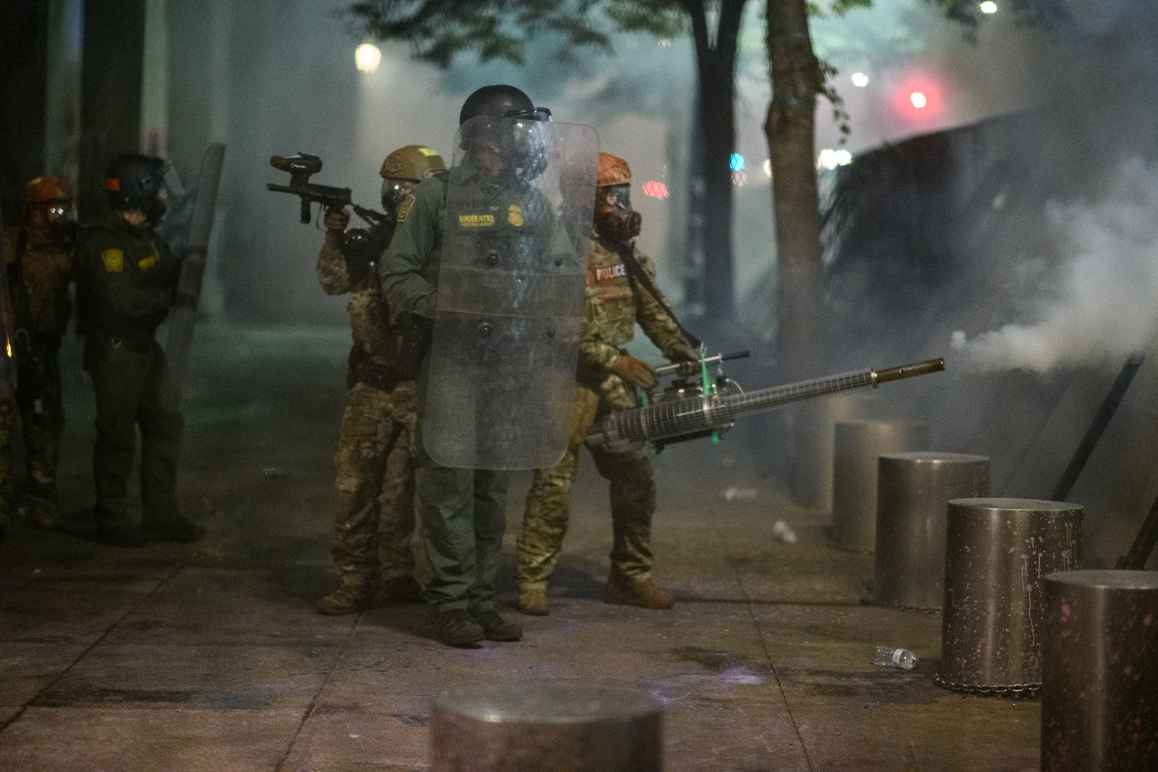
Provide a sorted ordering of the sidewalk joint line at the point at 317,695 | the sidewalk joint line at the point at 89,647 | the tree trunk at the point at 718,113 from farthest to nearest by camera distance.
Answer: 1. the tree trunk at the point at 718,113
2. the sidewalk joint line at the point at 89,647
3. the sidewalk joint line at the point at 317,695

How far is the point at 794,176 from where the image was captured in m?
11.4

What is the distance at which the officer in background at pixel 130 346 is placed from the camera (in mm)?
8508

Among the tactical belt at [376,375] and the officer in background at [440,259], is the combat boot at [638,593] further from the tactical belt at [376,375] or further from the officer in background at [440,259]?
the tactical belt at [376,375]

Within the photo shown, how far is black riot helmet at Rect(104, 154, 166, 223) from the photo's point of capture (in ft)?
27.7

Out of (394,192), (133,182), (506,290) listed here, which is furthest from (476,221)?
(133,182)

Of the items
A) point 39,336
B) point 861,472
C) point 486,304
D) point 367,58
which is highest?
point 367,58

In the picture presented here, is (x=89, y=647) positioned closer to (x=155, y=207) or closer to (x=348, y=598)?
(x=348, y=598)

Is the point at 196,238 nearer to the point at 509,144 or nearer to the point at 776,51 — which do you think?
the point at 509,144

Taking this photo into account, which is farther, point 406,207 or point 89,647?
point 406,207

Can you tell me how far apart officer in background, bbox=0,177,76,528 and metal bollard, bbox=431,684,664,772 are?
6182 millimetres

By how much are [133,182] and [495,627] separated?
335 cm

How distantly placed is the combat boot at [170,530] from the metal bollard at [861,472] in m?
Result: 3.53

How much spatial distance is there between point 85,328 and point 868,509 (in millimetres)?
4296

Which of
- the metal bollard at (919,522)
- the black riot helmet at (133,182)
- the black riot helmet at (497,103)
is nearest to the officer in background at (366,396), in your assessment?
the black riot helmet at (497,103)
